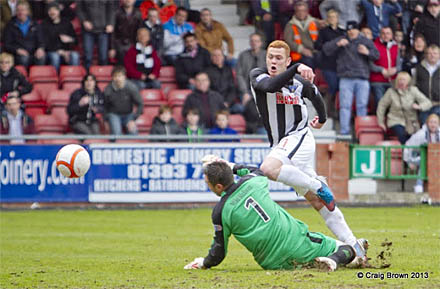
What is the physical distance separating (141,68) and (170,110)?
194 cm

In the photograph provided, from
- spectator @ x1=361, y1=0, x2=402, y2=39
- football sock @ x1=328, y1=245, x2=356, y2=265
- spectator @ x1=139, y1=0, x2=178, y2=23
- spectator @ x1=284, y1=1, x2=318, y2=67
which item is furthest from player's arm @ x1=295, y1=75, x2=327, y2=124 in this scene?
spectator @ x1=139, y1=0, x2=178, y2=23

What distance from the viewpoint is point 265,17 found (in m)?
20.8

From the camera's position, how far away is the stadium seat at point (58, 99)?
19.6m

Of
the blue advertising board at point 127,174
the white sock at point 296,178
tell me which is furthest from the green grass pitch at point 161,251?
the white sock at point 296,178

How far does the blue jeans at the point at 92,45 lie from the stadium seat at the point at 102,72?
6.8 inches

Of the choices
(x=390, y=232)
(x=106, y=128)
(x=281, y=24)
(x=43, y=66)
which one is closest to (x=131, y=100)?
(x=106, y=128)

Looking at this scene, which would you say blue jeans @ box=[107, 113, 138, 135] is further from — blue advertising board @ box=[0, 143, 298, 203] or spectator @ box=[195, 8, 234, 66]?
spectator @ box=[195, 8, 234, 66]

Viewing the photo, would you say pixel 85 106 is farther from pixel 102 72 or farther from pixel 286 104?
pixel 286 104

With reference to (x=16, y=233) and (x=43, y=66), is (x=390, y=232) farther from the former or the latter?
(x=43, y=66)

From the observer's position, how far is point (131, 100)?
18828mm

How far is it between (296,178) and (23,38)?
13.0 meters

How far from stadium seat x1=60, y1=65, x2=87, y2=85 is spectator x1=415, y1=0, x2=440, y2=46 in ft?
26.2

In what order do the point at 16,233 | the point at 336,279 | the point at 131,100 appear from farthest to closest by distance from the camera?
1. the point at 131,100
2. the point at 16,233
3. the point at 336,279

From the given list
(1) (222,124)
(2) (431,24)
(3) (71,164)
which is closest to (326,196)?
(3) (71,164)
